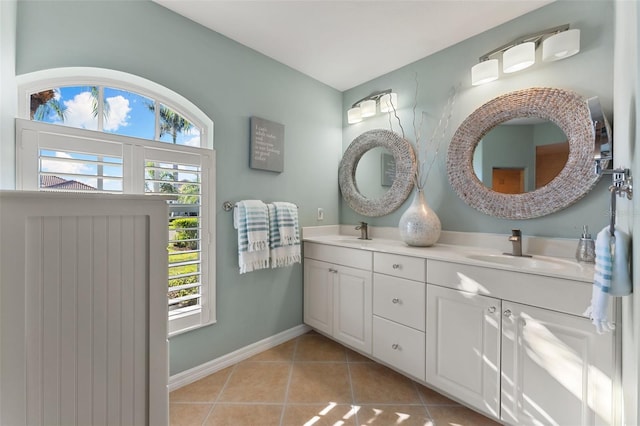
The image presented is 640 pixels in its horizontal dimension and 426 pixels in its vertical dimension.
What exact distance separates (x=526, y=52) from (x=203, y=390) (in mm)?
2977

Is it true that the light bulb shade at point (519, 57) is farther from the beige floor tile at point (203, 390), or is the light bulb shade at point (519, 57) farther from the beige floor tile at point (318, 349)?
the beige floor tile at point (203, 390)

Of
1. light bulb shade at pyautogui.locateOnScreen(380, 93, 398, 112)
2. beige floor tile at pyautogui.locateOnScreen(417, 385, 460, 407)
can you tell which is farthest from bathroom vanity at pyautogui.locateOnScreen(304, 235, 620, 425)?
light bulb shade at pyautogui.locateOnScreen(380, 93, 398, 112)

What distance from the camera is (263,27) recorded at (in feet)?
6.16

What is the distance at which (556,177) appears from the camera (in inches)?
62.5

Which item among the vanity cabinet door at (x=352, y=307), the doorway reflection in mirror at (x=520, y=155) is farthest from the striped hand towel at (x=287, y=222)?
the doorway reflection in mirror at (x=520, y=155)

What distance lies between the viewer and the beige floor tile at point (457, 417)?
1.47 meters

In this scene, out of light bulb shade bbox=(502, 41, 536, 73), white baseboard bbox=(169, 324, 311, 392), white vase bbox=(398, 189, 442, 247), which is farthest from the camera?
white vase bbox=(398, 189, 442, 247)

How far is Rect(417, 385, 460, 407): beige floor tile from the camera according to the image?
1622 millimetres

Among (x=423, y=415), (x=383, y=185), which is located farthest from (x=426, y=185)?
(x=423, y=415)

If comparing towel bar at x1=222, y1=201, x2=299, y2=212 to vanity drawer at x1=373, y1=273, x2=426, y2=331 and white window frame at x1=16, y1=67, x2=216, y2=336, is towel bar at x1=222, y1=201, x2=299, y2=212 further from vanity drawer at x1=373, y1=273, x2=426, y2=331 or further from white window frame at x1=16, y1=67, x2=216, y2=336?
vanity drawer at x1=373, y1=273, x2=426, y2=331

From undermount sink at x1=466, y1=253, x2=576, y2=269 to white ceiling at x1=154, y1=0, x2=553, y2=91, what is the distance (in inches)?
62.4

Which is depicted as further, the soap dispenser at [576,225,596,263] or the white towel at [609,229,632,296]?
the soap dispenser at [576,225,596,263]

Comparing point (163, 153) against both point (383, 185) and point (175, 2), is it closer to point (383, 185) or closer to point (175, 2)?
point (175, 2)

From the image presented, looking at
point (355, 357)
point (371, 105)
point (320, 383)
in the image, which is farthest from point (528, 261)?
point (371, 105)
